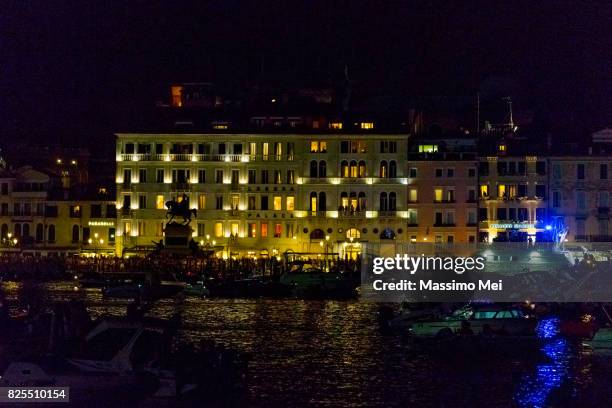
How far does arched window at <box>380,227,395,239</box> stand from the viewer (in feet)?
251

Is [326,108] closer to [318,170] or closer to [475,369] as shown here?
[318,170]

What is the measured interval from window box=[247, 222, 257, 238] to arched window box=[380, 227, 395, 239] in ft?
26.1

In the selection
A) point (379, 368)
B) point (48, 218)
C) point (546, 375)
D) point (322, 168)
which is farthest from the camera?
point (48, 218)

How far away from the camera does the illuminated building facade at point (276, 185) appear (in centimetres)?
7688

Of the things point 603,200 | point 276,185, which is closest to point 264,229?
point 276,185

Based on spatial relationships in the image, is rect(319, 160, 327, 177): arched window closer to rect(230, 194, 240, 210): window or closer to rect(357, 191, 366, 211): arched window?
rect(357, 191, 366, 211): arched window

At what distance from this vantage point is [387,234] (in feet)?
251

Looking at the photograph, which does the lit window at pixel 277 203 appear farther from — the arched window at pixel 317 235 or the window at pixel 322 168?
the window at pixel 322 168

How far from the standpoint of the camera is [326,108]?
261ft

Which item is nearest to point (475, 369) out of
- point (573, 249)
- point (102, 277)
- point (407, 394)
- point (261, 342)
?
point (407, 394)

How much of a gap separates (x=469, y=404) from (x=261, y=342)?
11.9 metres

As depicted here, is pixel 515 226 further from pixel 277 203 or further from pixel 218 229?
pixel 218 229

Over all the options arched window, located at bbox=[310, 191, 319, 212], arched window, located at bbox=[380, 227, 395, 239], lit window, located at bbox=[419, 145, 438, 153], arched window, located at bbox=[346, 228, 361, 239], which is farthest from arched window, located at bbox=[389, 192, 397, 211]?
arched window, located at bbox=[310, 191, 319, 212]

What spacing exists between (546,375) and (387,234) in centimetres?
4021
